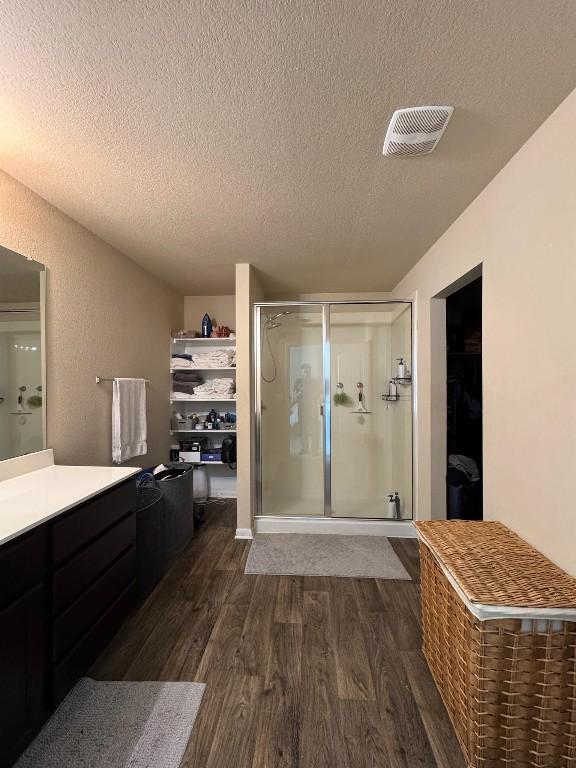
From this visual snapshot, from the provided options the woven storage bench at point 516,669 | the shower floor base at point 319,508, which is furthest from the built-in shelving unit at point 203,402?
the woven storage bench at point 516,669

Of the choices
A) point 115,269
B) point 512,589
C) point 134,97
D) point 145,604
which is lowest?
point 145,604

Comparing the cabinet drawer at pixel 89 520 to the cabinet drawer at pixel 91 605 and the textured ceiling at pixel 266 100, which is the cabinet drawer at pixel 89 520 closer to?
the cabinet drawer at pixel 91 605

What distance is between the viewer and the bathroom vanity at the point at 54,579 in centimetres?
103

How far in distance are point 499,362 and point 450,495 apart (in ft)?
5.15

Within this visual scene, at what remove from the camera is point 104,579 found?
1490mm

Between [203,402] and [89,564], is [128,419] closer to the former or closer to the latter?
[203,402]

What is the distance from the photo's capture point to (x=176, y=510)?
250 centimetres

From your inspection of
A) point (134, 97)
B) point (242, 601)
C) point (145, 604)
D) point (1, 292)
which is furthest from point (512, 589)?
point (1, 292)

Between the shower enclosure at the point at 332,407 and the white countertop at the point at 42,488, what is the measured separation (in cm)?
152

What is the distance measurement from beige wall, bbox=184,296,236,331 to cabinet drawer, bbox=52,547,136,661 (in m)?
2.65

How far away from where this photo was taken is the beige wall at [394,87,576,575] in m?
1.17

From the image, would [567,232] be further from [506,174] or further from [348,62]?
[348,62]

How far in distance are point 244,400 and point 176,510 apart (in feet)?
3.35

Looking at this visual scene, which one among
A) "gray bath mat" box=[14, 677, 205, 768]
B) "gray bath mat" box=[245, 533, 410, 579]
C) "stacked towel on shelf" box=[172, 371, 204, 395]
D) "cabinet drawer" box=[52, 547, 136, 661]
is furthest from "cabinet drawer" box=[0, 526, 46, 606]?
"stacked towel on shelf" box=[172, 371, 204, 395]
